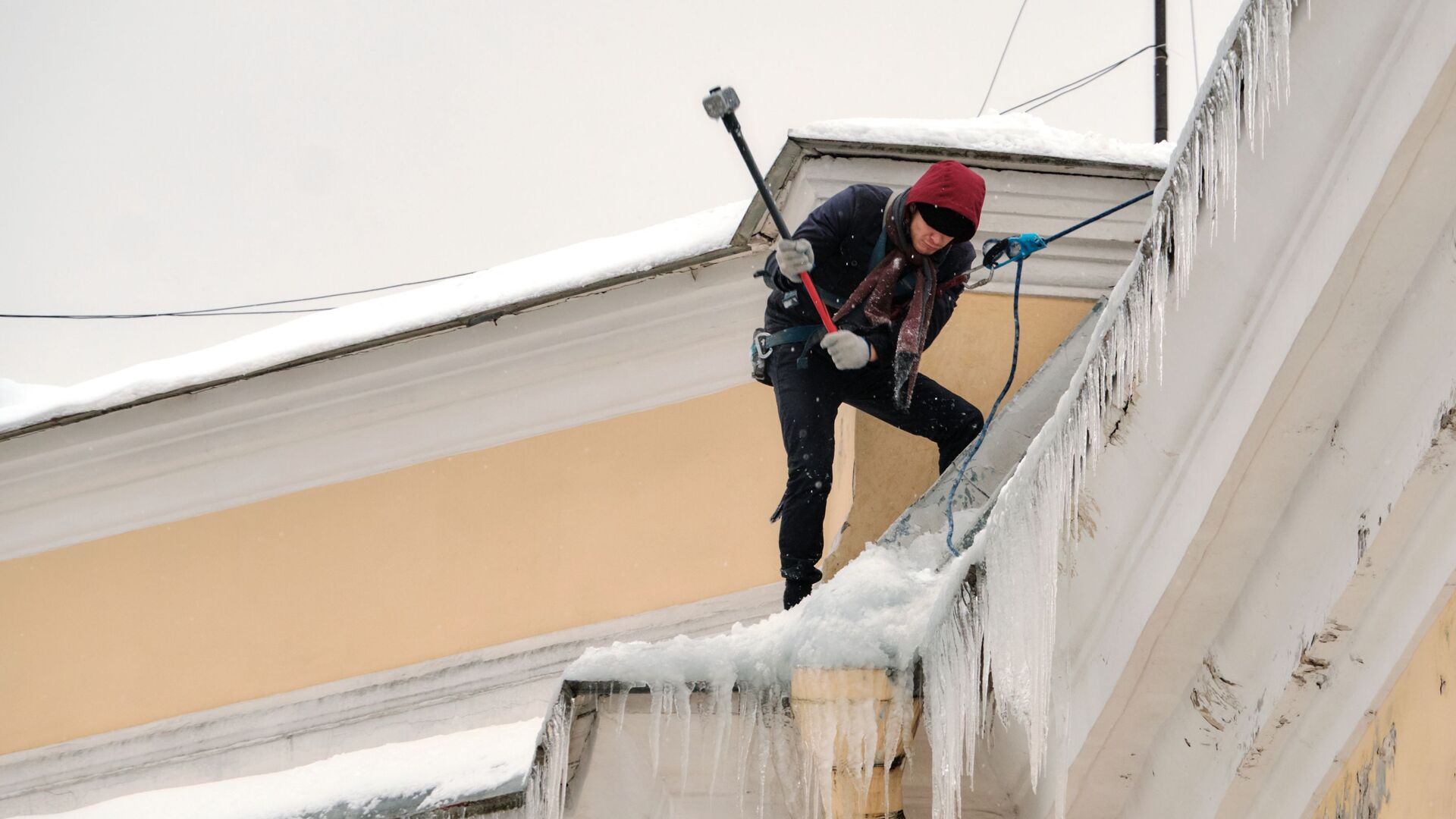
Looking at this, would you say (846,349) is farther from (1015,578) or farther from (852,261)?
(1015,578)

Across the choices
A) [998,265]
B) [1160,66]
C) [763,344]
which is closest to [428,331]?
[763,344]

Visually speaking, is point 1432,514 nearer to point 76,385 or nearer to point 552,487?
point 552,487

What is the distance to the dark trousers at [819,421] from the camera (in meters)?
4.63

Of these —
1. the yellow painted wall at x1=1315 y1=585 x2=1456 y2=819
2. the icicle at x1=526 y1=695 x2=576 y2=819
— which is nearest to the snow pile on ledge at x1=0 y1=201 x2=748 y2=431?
the icicle at x1=526 y1=695 x2=576 y2=819

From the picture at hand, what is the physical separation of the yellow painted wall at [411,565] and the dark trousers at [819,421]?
0.71 metres

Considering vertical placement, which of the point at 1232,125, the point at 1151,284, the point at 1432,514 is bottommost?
the point at 1432,514

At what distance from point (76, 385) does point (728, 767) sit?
480 centimetres

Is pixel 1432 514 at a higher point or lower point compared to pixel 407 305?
lower

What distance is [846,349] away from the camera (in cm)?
453

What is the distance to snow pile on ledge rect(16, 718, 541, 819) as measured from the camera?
18.0 feet

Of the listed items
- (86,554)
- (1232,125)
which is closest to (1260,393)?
(1232,125)

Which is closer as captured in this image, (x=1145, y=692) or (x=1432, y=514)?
(x=1432, y=514)

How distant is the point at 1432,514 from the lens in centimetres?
270

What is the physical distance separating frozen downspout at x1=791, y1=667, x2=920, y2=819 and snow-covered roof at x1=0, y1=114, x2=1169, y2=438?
→ 2.50 m
